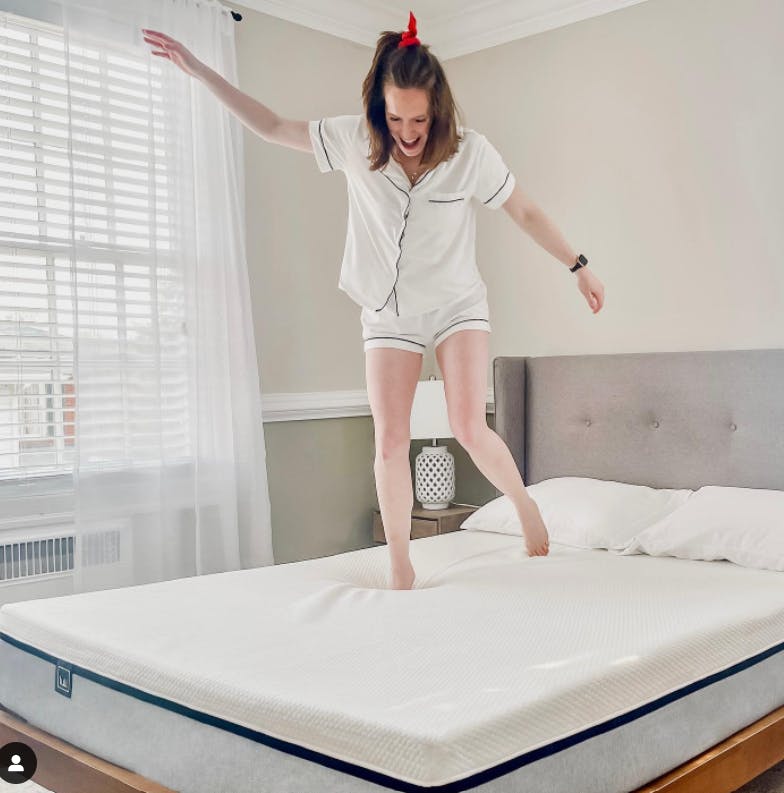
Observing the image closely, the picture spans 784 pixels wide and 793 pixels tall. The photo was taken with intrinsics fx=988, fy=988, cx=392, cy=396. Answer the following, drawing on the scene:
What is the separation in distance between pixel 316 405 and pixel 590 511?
1409 mm

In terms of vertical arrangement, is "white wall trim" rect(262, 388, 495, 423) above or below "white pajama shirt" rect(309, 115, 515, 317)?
below

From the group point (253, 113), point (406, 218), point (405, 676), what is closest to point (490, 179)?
point (406, 218)

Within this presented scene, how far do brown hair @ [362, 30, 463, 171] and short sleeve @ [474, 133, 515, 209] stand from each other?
15 cm

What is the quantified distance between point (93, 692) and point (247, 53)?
2.77 metres

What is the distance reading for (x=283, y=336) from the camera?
4.11 meters

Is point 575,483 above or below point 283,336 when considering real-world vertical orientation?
below

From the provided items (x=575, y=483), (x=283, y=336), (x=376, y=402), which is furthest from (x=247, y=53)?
(x=575, y=483)

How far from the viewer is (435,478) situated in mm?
4109

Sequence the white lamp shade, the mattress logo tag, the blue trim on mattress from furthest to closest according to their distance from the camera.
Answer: the white lamp shade < the mattress logo tag < the blue trim on mattress

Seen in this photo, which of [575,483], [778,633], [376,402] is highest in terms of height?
[376,402]

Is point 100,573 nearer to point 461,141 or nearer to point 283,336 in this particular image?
point 283,336

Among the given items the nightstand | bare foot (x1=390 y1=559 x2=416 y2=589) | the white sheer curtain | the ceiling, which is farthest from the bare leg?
the ceiling

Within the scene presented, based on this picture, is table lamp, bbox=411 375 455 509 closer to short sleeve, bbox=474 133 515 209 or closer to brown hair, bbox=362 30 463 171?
short sleeve, bbox=474 133 515 209

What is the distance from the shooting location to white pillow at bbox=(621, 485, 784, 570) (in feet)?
9.15
